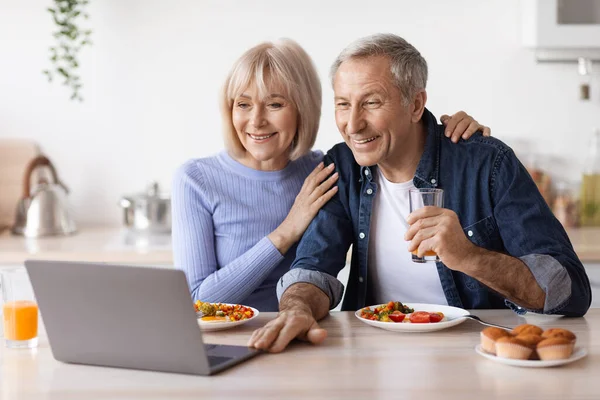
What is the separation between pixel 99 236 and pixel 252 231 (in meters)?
1.27

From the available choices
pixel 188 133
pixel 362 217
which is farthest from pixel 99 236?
pixel 362 217

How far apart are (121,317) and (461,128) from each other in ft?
3.75

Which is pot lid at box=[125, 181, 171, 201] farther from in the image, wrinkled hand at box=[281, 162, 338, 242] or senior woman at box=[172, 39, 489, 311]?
wrinkled hand at box=[281, 162, 338, 242]

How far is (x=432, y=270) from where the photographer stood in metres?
2.21

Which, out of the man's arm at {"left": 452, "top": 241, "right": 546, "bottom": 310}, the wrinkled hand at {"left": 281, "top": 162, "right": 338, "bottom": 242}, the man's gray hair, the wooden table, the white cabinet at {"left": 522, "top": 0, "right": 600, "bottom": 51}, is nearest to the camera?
the wooden table

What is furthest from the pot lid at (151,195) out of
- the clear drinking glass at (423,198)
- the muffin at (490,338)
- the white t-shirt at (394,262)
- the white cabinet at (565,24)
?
the muffin at (490,338)

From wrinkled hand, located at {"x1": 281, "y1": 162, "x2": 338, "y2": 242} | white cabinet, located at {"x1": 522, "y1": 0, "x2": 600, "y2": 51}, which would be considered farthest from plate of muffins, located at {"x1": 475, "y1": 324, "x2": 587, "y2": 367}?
white cabinet, located at {"x1": 522, "y1": 0, "x2": 600, "y2": 51}

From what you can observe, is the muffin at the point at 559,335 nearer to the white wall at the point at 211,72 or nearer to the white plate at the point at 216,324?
the white plate at the point at 216,324

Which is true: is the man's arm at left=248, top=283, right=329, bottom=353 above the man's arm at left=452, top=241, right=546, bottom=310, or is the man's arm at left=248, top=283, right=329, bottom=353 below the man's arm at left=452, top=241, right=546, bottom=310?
below

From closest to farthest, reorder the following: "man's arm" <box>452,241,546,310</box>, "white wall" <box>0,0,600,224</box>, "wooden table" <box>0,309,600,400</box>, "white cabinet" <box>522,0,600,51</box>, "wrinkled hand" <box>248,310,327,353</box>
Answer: "wooden table" <box>0,309,600,400</box> < "wrinkled hand" <box>248,310,327,353</box> < "man's arm" <box>452,241,546,310</box> < "white cabinet" <box>522,0,600,51</box> < "white wall" <box>0,0,600,224</box>

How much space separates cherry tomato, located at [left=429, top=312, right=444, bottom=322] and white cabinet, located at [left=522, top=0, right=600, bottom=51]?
1887 millimetres

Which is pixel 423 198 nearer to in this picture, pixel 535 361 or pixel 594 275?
pixel 535 361

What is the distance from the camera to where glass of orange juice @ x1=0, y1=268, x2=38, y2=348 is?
1670 millimetres

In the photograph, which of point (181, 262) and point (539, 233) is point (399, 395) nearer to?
point (539, 233)
